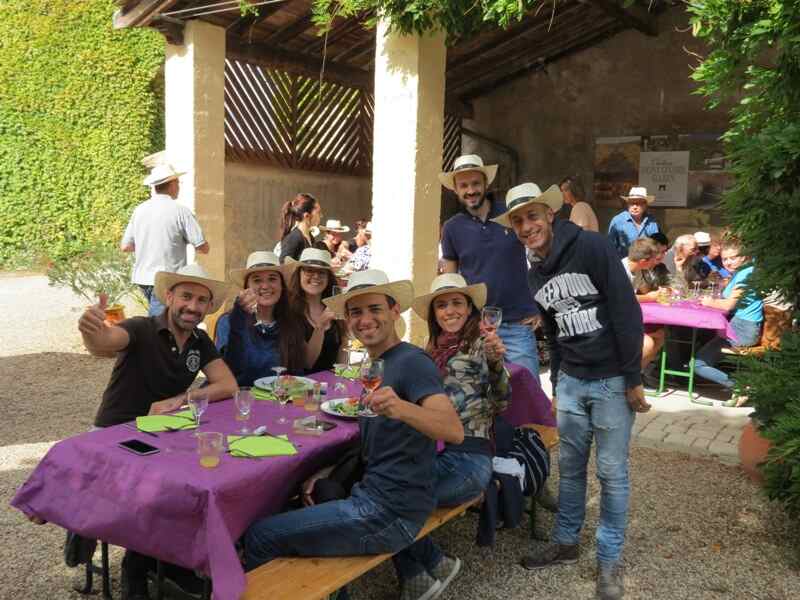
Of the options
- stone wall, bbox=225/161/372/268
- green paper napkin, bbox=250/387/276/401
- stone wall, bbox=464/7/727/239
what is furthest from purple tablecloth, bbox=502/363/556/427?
stone wall, bbox=464/7/727/239

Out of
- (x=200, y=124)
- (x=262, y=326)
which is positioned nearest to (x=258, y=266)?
(x=262, y=326)

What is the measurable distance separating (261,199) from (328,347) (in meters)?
7.78

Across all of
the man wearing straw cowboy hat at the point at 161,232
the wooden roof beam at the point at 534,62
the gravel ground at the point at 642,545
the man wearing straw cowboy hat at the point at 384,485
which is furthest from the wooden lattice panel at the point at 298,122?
the man wearing straw cowboy hat at the point at 384,485

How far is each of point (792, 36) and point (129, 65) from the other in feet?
44.4

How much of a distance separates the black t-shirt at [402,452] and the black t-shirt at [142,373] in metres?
1.15

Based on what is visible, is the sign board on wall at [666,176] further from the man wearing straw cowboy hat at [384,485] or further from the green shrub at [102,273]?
the man wearing straw cowboy hat at [384,485]

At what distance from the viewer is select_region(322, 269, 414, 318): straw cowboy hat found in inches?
115

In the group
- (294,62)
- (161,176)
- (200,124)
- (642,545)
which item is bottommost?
(642,545)

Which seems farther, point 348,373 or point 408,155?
point 408,155

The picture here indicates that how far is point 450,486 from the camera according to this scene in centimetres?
320

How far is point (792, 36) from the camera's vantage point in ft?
12.4

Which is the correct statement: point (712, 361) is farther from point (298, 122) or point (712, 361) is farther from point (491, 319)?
point (298, 122)

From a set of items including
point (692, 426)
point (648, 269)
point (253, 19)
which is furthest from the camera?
point (253, 19)

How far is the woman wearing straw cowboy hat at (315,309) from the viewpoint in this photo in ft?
14.6
